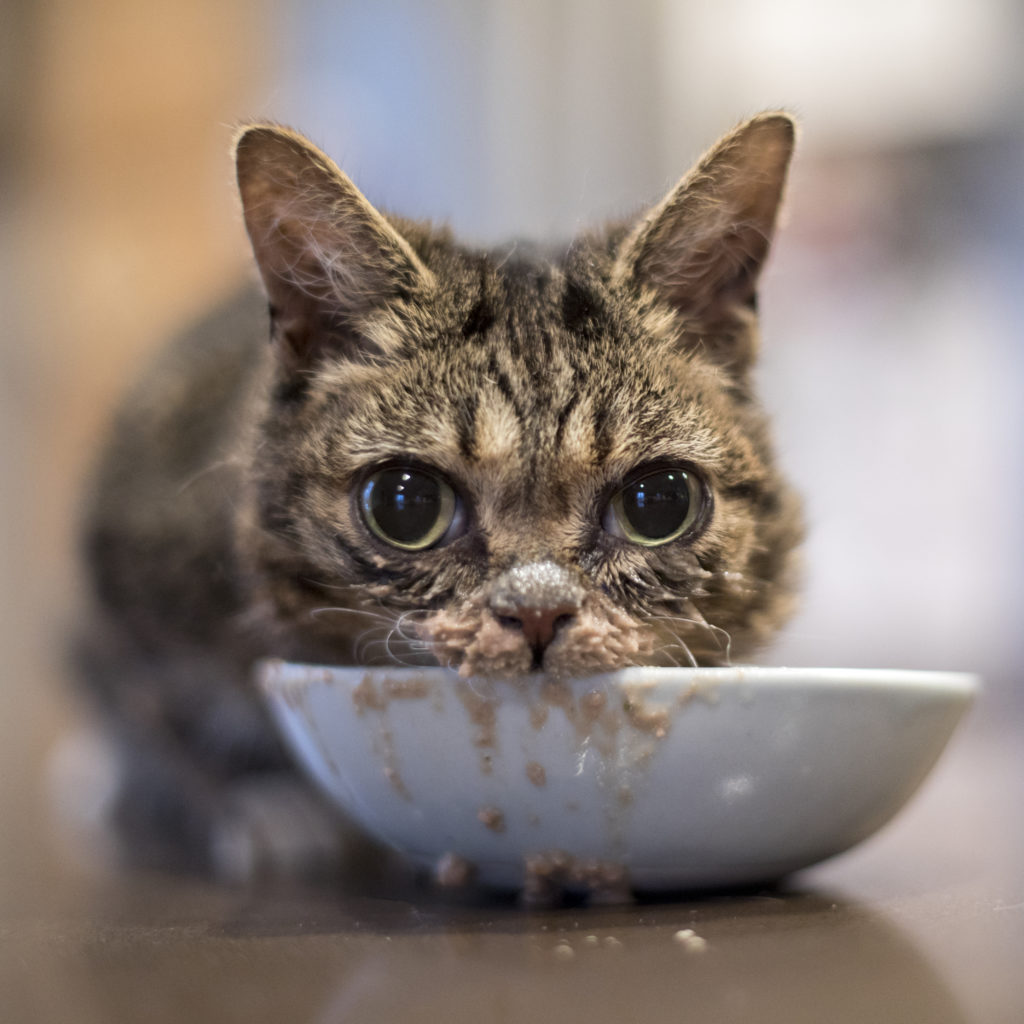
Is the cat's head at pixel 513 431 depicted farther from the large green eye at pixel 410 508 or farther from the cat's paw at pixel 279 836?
the cat's paw at pixel 279 836

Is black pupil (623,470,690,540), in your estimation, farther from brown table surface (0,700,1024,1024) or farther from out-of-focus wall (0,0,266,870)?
out-of-focus wall (0,0,266,870)

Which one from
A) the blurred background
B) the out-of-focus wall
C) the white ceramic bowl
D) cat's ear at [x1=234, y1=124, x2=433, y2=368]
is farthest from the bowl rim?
the out-of-focus wall

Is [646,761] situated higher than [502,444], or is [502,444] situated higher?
[502,444]

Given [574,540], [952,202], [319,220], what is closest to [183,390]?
[319,220]

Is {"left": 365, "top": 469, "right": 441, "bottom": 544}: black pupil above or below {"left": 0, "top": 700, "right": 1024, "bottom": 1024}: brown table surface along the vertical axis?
above

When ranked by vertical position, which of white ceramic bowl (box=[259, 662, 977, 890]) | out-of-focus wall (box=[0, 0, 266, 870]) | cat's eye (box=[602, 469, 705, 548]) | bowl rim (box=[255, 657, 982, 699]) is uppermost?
out-of-focus wall (box=[0, 0, 266, 870])

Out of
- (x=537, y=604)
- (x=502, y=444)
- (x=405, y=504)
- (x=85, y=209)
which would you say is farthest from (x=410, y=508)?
(x=85, y=209)

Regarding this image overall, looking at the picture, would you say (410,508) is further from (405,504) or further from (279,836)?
(279,836)
